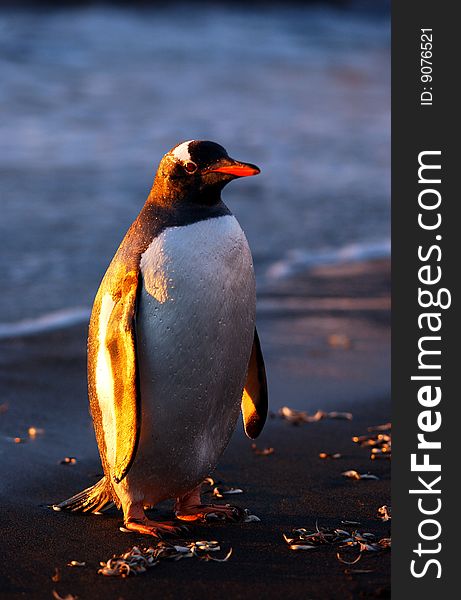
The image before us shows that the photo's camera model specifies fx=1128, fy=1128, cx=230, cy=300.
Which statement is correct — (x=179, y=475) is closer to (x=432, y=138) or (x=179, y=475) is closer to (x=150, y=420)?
(x=150, y=420)

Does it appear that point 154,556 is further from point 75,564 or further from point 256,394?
point 256,394

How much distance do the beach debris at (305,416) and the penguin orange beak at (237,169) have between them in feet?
6.96

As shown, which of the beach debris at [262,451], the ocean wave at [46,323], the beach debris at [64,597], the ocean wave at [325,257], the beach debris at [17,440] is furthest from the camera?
the ocean wave at [325,257]

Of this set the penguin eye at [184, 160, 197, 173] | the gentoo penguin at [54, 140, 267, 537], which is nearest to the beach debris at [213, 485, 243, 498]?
the gentoo penguin at [54, 140, 267, 537]

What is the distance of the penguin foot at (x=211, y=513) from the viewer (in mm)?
4465

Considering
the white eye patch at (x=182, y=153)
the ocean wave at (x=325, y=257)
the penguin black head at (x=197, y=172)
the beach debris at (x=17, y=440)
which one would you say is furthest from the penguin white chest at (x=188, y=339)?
the ocean wave at (x=325, y=257)

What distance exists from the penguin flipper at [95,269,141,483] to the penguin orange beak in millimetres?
493

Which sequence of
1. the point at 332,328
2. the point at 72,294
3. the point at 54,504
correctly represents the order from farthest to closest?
the point at 72,294 → the point at 332,328 → the point at 54,504

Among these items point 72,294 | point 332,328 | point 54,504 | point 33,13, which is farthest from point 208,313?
point 33,13

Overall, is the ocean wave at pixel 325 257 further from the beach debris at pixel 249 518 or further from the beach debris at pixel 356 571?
the beach debris at pixel 356 571

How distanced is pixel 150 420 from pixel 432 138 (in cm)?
180

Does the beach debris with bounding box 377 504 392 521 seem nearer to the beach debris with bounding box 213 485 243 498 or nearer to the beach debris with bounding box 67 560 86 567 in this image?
the beach debris with bounding box 213 485 243 498

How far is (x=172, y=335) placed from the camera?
167 inches

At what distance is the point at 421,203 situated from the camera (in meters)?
4.84
